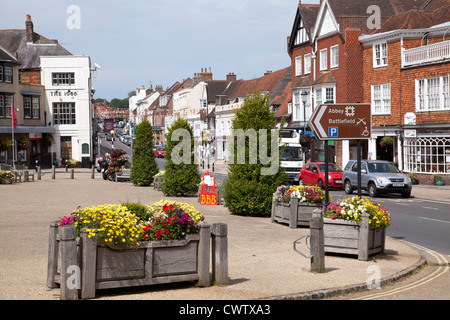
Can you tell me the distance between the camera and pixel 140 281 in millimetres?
8164

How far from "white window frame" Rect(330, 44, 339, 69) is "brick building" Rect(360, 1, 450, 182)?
2.62 m

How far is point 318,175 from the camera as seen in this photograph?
103 ft

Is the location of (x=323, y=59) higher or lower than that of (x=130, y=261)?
higher

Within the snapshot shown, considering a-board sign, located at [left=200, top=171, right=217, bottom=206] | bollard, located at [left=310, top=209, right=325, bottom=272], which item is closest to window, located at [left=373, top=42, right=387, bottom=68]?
a-board sign, located at [left=200, top=171, right=217, bottom=206]

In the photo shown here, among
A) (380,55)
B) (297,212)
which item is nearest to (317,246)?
(297,212)

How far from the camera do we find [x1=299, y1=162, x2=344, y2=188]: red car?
103 feet

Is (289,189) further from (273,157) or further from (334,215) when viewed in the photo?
(334,215)

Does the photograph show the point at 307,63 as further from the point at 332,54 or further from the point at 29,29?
the point at 29,29

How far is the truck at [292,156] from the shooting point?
35656 millimetres

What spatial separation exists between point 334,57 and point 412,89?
975 centimetres

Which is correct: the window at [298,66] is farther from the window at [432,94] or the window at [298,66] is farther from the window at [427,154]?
the window at [427,154]

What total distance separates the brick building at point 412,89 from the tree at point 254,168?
17.6m

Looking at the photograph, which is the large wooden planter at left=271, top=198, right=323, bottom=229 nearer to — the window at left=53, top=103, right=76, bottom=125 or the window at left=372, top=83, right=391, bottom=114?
the window at left=372, top=83, right=391, bottom=114
